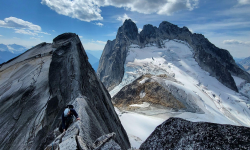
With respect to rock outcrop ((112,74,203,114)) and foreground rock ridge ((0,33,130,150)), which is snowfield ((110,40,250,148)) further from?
foreground rock ridge ((0,33,130,150))

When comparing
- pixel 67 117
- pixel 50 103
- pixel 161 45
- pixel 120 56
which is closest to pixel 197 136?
pixel 67 117

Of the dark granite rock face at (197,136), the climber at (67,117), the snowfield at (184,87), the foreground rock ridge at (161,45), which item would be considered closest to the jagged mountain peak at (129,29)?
the foreground rock ridge at (161,45)

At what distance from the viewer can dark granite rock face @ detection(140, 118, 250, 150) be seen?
3.25m

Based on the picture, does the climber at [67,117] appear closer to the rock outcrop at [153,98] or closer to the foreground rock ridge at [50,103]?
the foreground rock ridge at [50,103]

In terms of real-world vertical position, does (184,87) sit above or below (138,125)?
above

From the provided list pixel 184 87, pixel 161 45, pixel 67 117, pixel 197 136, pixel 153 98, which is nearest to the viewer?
pixel 197 136

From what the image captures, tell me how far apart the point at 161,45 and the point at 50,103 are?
106384 mm

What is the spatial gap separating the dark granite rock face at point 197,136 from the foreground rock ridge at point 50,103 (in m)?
3.29

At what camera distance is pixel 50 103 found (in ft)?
41.7

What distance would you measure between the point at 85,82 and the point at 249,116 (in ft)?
202

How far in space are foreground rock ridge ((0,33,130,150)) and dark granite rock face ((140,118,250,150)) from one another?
329 cm

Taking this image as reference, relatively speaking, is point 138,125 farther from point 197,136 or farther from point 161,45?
point 161,45

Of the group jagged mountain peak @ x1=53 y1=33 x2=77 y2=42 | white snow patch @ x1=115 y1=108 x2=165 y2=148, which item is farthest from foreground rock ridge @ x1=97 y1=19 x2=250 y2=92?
jagged mountain peak @ x1=53 y1=33 x2=77 y2=42

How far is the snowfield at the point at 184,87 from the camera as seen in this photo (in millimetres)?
31598
